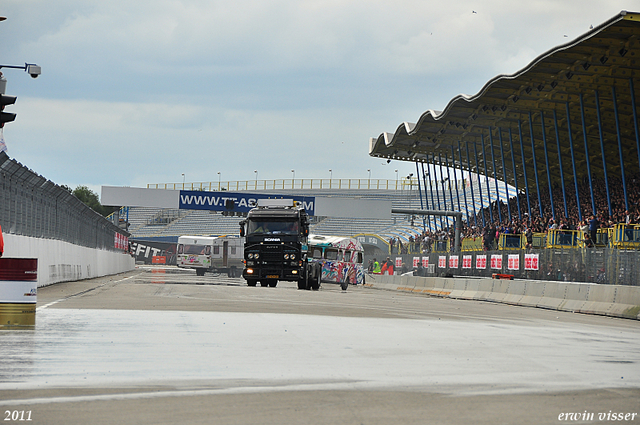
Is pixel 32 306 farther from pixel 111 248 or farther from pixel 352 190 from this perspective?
pixel 352 190

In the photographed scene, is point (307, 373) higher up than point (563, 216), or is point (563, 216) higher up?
point (563, 216)

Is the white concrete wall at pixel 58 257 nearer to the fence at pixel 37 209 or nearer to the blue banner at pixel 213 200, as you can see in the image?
the fence at pixel 37 209

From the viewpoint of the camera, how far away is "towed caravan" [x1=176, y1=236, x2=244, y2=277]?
194ft

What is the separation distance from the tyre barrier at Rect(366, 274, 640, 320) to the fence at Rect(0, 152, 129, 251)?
48.8 feet

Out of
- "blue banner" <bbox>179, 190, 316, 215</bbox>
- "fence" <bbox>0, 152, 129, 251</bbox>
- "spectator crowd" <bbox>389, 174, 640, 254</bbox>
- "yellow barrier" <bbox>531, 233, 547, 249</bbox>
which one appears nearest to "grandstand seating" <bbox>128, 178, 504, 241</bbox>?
"blue banner" <bbox>179, 190, 316, 215</bbox>

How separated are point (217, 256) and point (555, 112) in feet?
84.5

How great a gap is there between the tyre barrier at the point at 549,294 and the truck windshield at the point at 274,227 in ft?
21.8

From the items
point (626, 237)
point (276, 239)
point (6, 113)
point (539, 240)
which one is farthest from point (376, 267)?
point (6, 113)

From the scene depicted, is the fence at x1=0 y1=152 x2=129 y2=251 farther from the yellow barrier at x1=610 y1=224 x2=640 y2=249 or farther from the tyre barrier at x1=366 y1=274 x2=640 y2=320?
the yellow barrier at x1=610 y1=224 x2=640 y2=249

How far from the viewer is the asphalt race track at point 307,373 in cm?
571

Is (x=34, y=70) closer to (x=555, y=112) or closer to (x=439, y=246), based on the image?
(x=439, y=246)

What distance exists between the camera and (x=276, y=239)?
104 feet

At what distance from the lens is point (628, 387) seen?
7.09 meters

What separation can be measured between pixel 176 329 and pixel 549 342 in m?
5.09
